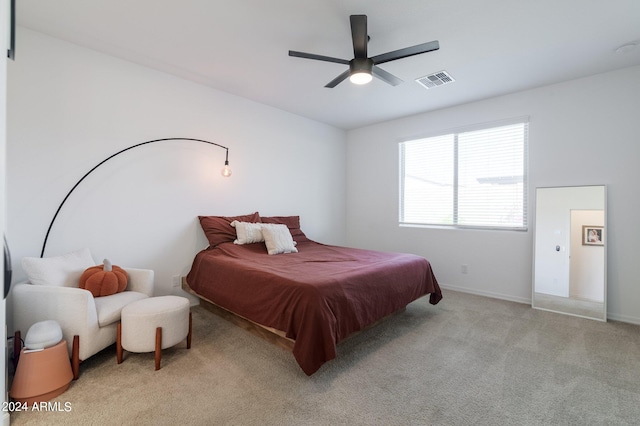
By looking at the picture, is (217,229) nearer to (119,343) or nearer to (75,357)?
(119,343)

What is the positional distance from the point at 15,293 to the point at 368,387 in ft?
8.20

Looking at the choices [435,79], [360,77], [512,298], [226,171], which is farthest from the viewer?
[512,298]

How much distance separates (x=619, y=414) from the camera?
169 centimetres

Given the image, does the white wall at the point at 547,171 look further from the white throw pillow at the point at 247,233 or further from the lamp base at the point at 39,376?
the lamp base at the point at 39,376

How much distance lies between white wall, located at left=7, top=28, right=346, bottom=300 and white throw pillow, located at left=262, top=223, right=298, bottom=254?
0.65 metres

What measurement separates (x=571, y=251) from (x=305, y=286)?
3219 mm

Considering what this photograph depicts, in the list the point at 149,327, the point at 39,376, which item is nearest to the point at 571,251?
the point at 149,327

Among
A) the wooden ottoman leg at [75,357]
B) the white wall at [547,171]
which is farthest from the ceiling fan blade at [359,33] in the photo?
the wooden ottoman leg at [75,357]

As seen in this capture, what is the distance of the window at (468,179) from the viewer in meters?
3.80

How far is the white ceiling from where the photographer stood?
216 centimetres

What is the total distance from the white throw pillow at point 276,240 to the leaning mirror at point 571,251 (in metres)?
2.98

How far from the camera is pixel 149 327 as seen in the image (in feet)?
6.88

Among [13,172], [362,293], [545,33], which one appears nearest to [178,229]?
[13,172]

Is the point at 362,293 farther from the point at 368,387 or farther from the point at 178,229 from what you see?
the point at 178,229
